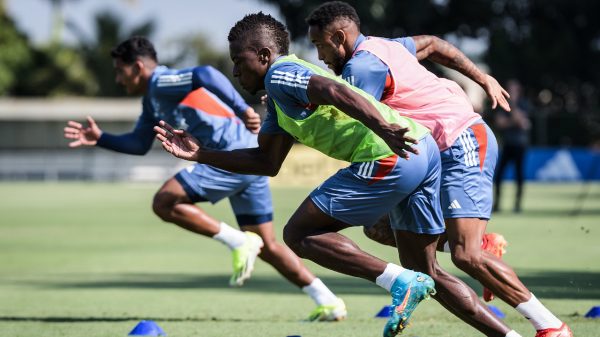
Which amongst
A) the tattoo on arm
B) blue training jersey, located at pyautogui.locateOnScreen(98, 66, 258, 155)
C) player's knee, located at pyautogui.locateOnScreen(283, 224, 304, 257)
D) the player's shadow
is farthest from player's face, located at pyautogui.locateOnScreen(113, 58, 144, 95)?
player's knee, located at pyautogui.locateOnScreen(283, 224, 304, 257)

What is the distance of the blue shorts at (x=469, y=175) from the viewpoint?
689 centimetres

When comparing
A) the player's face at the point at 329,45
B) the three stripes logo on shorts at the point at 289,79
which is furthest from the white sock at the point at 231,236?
the three stripes logo on shorts at the point at 289,79

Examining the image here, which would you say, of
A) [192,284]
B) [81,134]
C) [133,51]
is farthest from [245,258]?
[192,284]

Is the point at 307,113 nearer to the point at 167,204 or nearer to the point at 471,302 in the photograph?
the point at 471,302

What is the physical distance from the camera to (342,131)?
20.7 ft

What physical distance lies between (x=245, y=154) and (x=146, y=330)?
1.70 m

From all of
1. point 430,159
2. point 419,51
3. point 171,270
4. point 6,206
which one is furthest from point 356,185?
point 6,206

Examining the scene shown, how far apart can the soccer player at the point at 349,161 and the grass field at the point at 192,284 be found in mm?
1484

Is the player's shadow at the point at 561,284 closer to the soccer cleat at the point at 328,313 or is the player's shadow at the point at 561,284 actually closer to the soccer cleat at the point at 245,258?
the soccer cleat at the point at 328,313

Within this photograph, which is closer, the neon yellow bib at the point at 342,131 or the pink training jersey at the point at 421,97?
the neon yellow bib at the point at 342,131

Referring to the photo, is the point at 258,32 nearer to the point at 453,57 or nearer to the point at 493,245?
the point at 453,57

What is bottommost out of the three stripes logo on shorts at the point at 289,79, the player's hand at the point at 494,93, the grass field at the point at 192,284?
the grass field at the point at 192,284

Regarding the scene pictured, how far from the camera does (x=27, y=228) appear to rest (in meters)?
19.7

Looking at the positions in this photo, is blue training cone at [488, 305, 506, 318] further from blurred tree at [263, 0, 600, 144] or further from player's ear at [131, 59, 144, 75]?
blurred tree at [263, 0, 600, 144]
